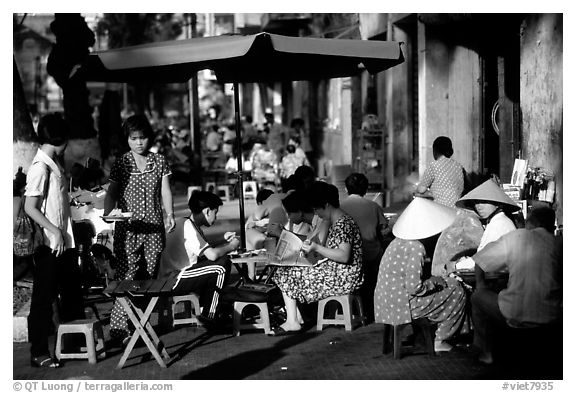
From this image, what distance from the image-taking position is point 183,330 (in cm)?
860

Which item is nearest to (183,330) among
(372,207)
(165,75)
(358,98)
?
(372,207)

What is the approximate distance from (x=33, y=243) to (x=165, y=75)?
3.33 metres

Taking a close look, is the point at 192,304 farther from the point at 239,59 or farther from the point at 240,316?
the point at 239,59

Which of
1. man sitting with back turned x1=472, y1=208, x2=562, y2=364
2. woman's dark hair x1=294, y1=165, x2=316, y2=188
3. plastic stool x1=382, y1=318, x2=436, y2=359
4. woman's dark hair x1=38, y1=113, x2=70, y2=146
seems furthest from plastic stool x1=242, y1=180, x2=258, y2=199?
man sitting with back turned x1=472, y1=208, x2=562, y2=364

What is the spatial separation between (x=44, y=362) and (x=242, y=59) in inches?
154

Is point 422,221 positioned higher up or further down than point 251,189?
higher up

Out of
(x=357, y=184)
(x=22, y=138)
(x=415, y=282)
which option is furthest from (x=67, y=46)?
(x=415, y=282)

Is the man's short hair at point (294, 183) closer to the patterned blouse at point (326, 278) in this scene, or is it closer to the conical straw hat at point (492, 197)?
the patterned blouse at point (326, 278)

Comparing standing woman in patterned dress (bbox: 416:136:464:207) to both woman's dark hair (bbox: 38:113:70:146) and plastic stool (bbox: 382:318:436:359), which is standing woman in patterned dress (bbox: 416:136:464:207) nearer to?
plastic stool (bbox: 382:318:436:359)

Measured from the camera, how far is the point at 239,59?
9883 mm

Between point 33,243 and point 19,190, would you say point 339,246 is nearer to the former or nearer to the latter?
point 33,243

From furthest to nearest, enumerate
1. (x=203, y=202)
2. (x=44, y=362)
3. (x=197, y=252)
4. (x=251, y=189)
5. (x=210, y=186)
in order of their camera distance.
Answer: (x=210, y=186) < (x=251, y=189) < (x=203, y=202) < (x=197, y=252) < (x=44, y=362)

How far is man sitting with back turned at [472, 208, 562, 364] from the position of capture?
6578mm

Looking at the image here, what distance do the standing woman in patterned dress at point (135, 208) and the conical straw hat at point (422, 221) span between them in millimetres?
1980
